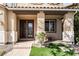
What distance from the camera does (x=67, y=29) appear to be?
2144 cm

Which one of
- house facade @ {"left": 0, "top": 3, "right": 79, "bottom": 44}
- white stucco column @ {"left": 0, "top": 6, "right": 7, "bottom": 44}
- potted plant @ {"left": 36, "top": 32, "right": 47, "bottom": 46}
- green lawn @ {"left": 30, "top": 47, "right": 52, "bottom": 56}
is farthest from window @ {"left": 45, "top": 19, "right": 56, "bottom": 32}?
green lawn @ {"left": 30, "top": 47, "right": 52, "bottom": 56}

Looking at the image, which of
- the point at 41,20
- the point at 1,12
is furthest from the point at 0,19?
the point at 41,20

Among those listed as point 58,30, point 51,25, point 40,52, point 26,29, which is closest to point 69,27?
point 58,30

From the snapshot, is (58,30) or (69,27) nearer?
(69,27)

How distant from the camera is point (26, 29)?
86.6ft

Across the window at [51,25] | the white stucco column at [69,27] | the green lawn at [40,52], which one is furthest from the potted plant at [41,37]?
the window at [51,25]

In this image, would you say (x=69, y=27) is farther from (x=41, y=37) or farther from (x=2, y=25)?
(x=2, y=25)

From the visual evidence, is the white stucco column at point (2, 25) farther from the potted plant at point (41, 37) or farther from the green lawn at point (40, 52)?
the green lawn at point (40, 52)

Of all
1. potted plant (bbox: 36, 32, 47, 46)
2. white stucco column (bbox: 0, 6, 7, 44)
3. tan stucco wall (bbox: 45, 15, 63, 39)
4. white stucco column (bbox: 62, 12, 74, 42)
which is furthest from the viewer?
tan stucco wall (bbox: 45, 15, 63, 39)

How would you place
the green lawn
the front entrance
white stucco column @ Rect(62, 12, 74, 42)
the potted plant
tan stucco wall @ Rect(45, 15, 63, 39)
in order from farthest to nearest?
the front entrance
tan stucco wall @ Rect(45, 15, 63, 39)
white stucco column @ Rect(62, 12, 74, 42)
the potted plant
the green lawn

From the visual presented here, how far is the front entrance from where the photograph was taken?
26.2 metres

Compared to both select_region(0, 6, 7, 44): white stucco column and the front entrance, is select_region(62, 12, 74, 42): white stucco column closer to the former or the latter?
the front entrance

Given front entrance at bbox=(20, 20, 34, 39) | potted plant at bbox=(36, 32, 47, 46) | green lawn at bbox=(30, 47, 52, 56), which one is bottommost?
green lawn at bbox=(30, 47, 52, 56)

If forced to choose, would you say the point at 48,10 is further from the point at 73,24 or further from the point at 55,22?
the point at 55,22
